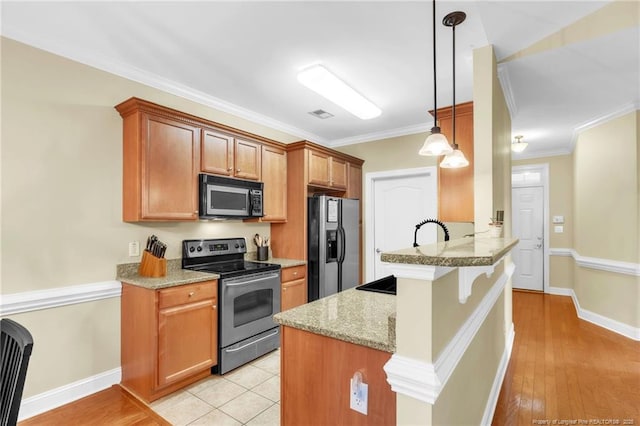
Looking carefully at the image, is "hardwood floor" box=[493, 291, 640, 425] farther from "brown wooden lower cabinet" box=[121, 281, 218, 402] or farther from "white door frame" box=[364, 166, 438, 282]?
"brown wooden lower cabinet" box=[121, 281, 218, 402]

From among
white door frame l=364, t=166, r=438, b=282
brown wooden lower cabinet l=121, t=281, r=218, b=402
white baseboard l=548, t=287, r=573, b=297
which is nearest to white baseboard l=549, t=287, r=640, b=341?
white baseboard l=548, t=287, r=573, b=297

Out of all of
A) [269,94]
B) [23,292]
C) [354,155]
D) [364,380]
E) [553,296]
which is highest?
[269,94]

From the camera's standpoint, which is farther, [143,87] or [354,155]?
[354,155]

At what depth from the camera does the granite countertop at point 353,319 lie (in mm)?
1197

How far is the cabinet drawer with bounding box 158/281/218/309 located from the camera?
2318mm

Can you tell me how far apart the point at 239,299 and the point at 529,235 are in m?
5.48

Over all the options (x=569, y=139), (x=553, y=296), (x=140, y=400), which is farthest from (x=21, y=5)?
(x=553, y=296)

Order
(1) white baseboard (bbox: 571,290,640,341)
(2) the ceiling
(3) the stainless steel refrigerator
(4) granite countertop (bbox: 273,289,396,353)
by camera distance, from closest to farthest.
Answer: (4) granite countertop (bbox: 273,289,396,353)
(2) the ceiling
(1) white baseboard (bbox: 571,290,640,341)
(3) the stainless steel refrigerator

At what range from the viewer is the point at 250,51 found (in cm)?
244

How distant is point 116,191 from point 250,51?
5.17 ft

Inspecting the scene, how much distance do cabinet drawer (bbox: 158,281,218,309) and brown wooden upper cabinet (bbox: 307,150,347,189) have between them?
1746mm

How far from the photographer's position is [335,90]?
A: 2.95 m

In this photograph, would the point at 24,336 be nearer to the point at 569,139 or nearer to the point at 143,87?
the point at 143,87

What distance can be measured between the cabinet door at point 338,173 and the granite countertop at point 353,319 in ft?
8.31
